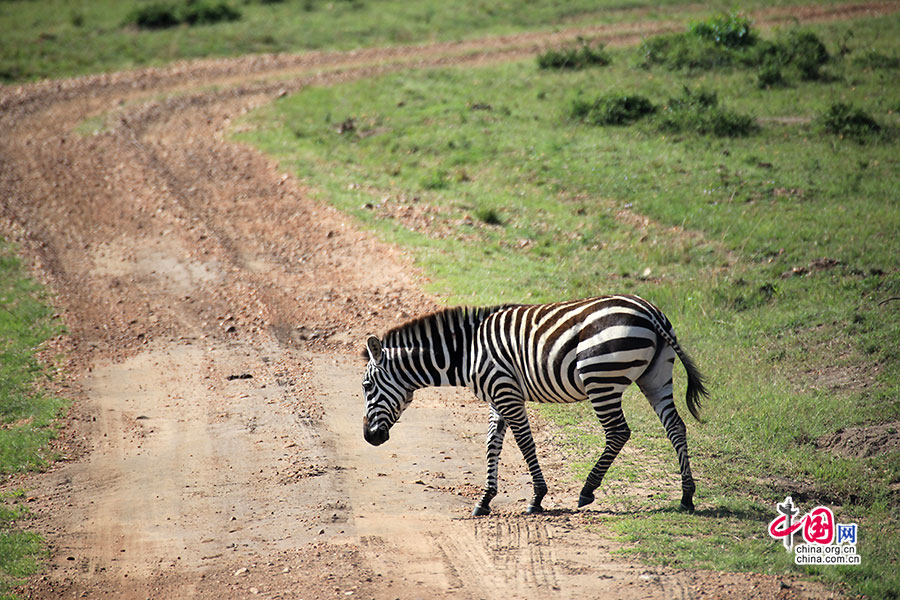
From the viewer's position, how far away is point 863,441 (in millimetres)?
9570

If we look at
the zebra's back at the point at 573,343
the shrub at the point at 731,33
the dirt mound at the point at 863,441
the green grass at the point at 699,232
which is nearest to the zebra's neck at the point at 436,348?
the zebra's back at the point at 573,343

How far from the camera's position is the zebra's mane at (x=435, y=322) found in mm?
8977

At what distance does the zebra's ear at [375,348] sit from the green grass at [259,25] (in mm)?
23539

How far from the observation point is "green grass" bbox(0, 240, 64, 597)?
8.23 metres

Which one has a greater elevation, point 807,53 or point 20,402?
point 807,53

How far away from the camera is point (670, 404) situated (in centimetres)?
844

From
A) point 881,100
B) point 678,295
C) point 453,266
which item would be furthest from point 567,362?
point 881,100

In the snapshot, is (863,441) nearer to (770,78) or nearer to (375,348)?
(375,348)

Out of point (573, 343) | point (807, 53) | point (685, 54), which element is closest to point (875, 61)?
point (807, 53)

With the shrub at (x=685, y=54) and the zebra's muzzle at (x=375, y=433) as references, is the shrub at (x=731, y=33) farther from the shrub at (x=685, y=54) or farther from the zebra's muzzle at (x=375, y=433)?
the zebra's muzzle at (x=375, y=433)

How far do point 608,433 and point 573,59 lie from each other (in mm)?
18893

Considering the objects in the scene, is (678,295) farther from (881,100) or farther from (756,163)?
(881,100)

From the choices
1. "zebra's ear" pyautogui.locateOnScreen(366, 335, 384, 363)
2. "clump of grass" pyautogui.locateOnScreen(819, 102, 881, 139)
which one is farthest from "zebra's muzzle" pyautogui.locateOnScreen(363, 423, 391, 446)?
"clump of grass" pyautogui.locateOnScreen(819, 102, 881, 139)

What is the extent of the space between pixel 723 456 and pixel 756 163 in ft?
33.9
